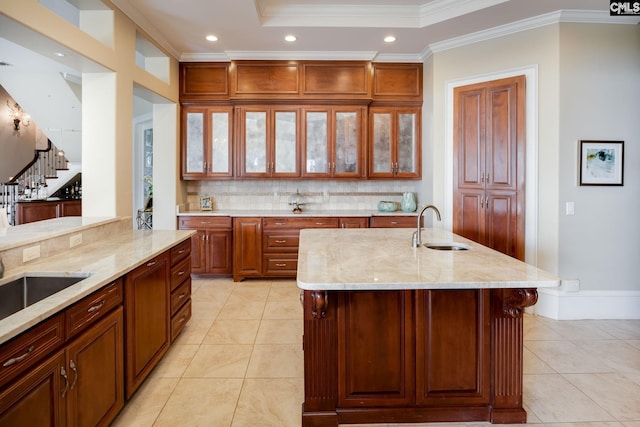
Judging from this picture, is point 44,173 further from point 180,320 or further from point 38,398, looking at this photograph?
point 38,398

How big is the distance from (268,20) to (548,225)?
3.52m

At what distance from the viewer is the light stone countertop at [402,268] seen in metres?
1.75

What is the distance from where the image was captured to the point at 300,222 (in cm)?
485

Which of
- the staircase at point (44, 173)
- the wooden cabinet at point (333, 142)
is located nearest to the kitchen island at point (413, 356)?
the wooden cabinet at point (333, 142)

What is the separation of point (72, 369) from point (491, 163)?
395 cm

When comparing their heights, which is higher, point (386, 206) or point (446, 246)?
point (386, 206)

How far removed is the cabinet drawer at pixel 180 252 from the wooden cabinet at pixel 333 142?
2203 mm

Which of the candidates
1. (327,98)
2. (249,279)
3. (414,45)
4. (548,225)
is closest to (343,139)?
(327,98)

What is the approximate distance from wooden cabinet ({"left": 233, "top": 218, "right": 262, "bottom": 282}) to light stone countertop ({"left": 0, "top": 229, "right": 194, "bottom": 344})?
1586 mm

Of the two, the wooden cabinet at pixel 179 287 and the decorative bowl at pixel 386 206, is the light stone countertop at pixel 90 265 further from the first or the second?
the decorative bowl at pixel 386 206

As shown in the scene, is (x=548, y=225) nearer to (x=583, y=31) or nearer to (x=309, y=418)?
(x=583, y=31)

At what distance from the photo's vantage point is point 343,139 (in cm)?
503

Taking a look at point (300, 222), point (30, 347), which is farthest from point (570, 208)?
point (30, 347)

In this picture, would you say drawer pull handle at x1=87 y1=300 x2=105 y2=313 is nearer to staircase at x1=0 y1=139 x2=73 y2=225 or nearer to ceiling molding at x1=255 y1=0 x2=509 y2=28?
ceiling molding at x1=255 y1=0 x2=509 y2=28
